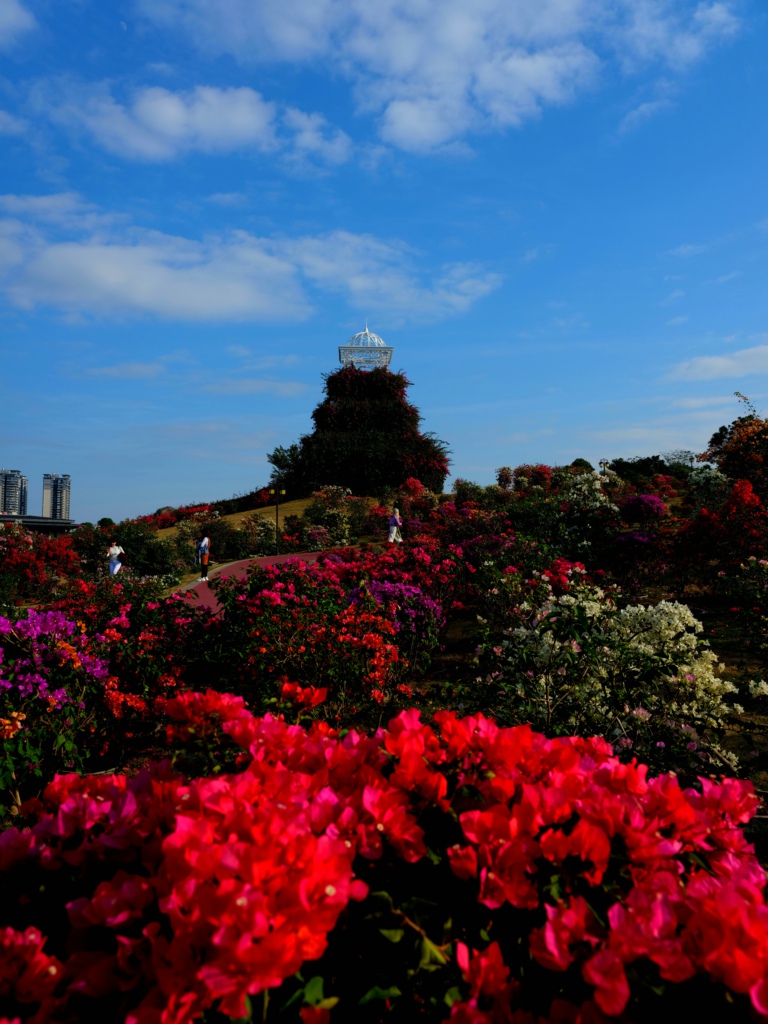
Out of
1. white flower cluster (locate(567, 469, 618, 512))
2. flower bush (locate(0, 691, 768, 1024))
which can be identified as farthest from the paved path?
white flower cluster (locate(567, 469, 618, 512))

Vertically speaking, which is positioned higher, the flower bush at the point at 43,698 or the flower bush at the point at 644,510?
the flower bush at the point at 644,510

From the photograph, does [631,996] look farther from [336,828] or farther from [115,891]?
[115,891]

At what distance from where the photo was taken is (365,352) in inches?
1374

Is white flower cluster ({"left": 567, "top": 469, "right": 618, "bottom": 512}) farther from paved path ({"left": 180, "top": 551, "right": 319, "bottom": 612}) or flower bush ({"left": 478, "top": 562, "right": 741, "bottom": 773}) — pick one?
flower bush ({"left": 478, "top": 562, "right": 741, "bottom": 773})

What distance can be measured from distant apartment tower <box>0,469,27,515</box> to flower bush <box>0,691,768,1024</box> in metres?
125

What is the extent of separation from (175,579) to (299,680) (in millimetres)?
11688

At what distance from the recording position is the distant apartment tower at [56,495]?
117625 millimetres

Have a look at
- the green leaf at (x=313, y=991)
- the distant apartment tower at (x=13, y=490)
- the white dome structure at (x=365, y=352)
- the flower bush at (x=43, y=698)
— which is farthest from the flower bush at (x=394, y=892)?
the distant apartment tower at (x=13, y=490)

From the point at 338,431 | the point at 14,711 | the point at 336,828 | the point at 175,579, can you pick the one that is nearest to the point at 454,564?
the point at 14,711

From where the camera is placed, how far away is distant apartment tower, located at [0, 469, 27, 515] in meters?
111

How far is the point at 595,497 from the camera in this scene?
612 inches

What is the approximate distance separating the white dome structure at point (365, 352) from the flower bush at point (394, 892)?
111ft

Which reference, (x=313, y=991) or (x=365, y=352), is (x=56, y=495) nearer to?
(x=365, y=352)

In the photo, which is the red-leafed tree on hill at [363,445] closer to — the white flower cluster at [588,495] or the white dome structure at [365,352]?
the white dome structure at [365,352]
